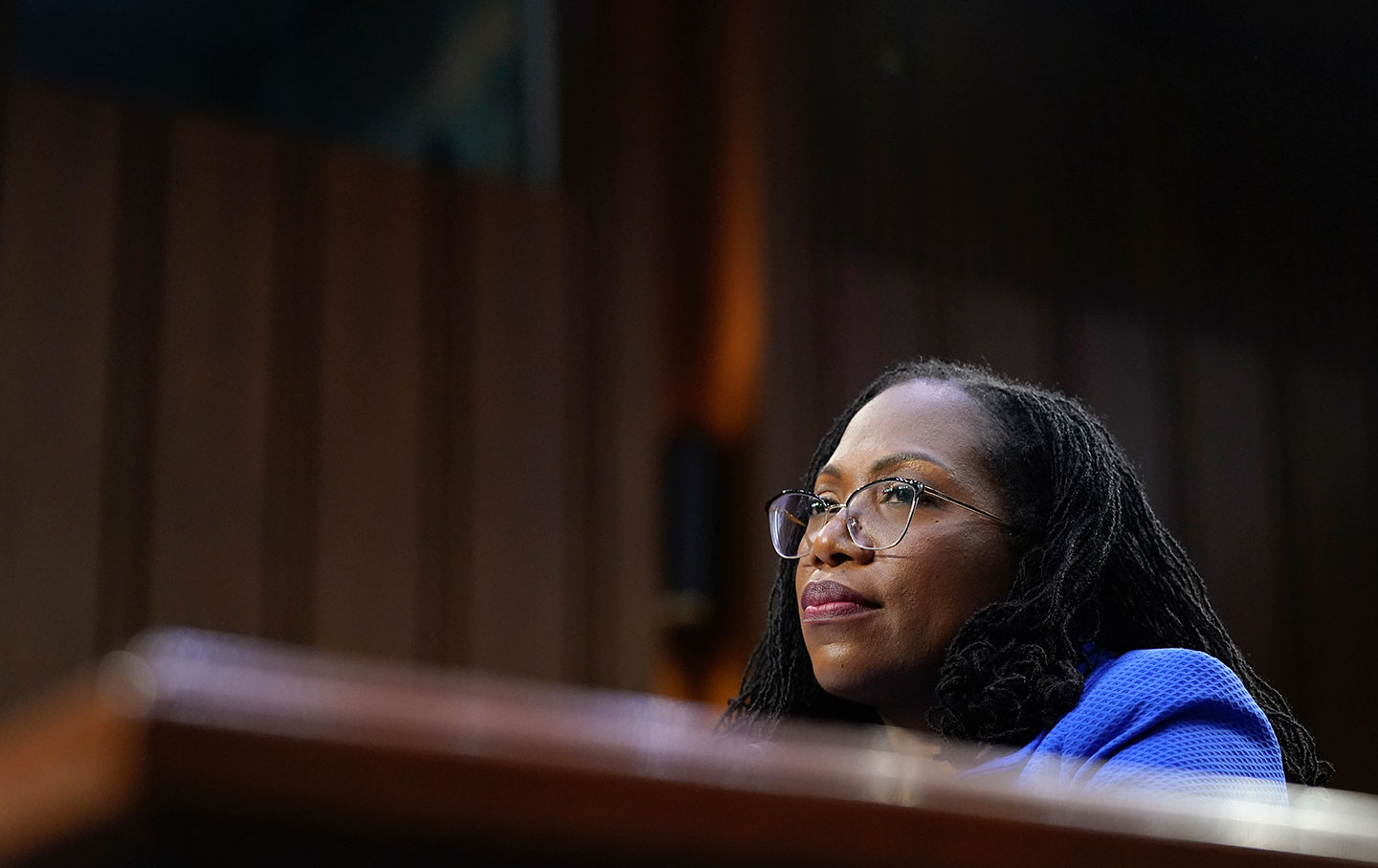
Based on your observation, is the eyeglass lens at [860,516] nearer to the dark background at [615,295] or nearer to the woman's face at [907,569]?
the woman's face at [907,569]

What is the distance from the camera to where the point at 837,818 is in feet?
1.13

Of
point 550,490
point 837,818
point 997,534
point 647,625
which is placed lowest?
point 647,625

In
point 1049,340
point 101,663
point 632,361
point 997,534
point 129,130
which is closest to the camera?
point 101,663

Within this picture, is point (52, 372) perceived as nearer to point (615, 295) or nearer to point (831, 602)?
point (615, 295)

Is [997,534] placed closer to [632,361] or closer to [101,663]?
[101,663]

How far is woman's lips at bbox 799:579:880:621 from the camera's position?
4.57ft

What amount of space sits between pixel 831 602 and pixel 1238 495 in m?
2.98

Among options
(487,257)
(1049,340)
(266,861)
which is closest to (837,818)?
(266,861)

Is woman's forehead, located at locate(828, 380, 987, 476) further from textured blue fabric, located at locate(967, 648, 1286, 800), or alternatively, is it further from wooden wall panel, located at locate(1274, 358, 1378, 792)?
wooden wall panel, located at locate(1274, 358, 1378, 792)

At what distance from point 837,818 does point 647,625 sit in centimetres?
318

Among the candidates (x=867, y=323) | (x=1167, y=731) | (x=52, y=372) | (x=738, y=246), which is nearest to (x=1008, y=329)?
(x=867, y=323)

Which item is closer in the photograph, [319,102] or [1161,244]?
[319,102]

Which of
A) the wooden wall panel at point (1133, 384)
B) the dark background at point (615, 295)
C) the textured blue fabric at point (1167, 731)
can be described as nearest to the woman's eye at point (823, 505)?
the textured blue fabric at point (1167, 731)

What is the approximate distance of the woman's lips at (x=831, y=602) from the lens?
4.57 ft
